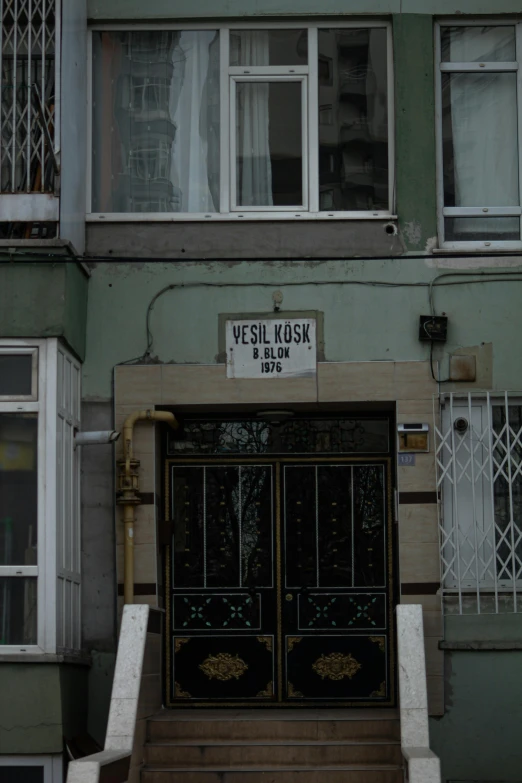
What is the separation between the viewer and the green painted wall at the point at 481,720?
11.5 meters

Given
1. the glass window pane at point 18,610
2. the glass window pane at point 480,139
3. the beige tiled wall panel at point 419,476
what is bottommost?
the glass window pane at point 18,610

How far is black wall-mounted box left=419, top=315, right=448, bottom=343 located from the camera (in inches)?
474

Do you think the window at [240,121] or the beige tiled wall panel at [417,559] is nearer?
the beige tiled wall panel at [417,559]

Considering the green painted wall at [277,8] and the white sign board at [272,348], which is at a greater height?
the green painted wall at [277,8]

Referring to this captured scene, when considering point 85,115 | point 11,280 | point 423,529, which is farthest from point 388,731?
point 85,115

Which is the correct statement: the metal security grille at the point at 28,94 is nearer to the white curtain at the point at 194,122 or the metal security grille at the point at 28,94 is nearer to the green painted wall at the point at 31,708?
the white curtain at the point at 194,122

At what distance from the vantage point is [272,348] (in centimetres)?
1216

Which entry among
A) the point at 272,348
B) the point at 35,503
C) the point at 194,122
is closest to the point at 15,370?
the point at 35,503

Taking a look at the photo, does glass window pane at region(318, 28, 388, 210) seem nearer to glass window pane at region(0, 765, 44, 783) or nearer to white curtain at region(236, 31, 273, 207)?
white curtain at region(236, 31, 273, 207)

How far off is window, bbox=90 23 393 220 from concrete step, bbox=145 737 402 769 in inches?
180

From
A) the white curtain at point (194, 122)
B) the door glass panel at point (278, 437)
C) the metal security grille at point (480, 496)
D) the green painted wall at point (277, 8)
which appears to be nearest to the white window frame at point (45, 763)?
the door glass panel at point (278, 437)

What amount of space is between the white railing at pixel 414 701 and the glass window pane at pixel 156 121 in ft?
13.7

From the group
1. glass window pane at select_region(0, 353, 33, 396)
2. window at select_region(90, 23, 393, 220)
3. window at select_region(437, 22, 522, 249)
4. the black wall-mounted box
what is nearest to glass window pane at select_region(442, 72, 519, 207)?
window at select_region(437, 22, 522, 249)

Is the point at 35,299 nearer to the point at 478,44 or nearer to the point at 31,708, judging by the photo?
the point at 31,708
